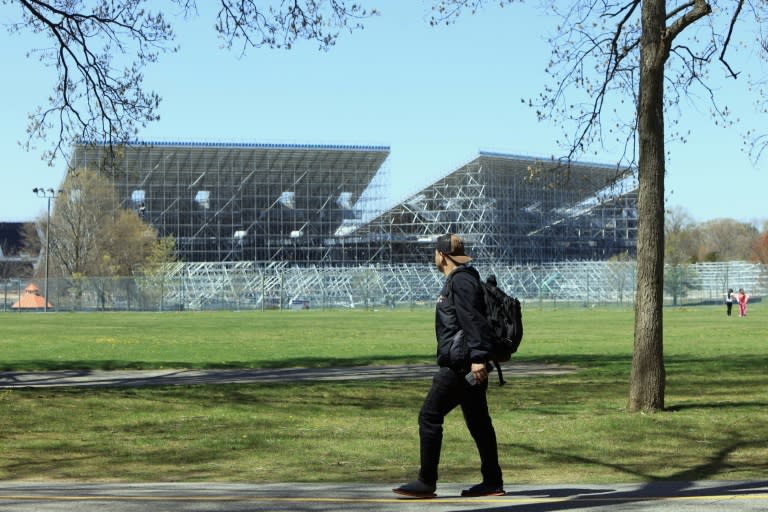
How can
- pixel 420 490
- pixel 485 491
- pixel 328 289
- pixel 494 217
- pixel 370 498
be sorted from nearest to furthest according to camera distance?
pixel 420 490, pixel 485 491, pixel 370 498, pixel 328 289, pixel 494 217

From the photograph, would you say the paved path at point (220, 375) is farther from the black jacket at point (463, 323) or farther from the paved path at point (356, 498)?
the black jacket at point (463, 323)

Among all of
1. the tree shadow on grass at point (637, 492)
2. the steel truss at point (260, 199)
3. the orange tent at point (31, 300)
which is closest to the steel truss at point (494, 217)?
the steel truss at point (260, 199)

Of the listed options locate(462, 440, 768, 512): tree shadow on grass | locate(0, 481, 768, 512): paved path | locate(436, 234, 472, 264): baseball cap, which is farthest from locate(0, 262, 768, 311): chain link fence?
locate(436, 234, 472, 264): baseball cap

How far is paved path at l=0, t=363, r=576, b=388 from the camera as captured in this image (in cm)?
2156

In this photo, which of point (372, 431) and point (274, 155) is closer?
point (372, 431)

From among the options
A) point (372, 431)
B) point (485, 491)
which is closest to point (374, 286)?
point (372, 431)

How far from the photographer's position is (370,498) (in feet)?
30.4

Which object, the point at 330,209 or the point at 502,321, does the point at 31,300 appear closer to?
the point at 330,209

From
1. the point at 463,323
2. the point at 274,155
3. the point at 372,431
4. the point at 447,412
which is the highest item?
the point at 274,155

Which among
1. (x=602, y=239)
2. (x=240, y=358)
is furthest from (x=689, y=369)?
(x=602, y=239)

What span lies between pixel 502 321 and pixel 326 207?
12131 cm

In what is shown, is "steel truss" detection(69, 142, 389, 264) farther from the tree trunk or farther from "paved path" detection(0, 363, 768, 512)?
"paved path" detection(0, 363, 768, 512)

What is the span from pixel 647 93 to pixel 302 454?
605 cm

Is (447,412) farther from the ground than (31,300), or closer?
farther from the ground
